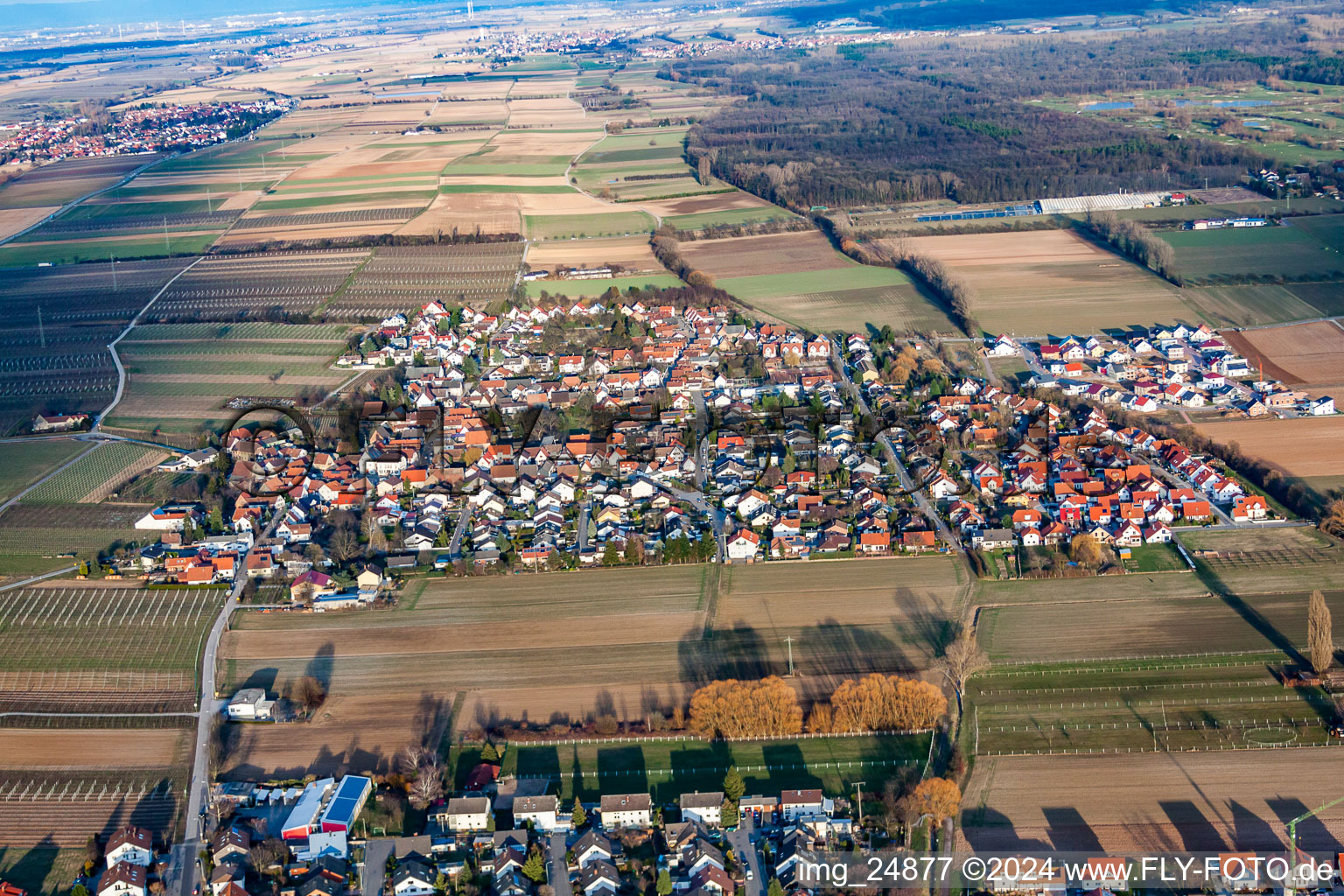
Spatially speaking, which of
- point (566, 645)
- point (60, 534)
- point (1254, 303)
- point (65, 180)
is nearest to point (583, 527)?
point (566, 645)

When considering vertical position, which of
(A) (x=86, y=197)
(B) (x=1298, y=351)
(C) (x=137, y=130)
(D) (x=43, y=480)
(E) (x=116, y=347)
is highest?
(C) (x=137, y=130)

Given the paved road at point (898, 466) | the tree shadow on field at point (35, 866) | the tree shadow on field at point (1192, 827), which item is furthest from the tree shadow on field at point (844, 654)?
the tree shadow on field at point (35, 866)

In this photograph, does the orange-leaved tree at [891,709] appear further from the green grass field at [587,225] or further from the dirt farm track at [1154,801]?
the green grass field at [587,225]

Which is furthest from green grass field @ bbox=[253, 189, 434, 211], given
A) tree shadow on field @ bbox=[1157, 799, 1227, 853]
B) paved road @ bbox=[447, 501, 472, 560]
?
tree shadow on field @ bbox=[1157, 799, 1227, 853]

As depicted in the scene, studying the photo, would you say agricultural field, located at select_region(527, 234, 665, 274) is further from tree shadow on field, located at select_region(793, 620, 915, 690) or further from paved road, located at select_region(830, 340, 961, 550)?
tree shadow on field, located at select_region(793, 620, 915, 690)

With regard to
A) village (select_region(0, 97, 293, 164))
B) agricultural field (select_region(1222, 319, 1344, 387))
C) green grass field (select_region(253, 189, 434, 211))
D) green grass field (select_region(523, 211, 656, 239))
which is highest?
village (select_region(0, 97, 293, 164))

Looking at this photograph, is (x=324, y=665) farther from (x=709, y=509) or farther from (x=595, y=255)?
(x=595, y=255)

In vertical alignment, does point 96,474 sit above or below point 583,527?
above
